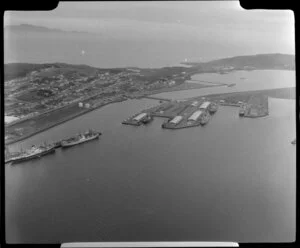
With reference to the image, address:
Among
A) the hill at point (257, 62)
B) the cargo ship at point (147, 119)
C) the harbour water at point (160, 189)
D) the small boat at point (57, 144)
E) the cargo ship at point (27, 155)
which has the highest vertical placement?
the hill at point (257, 62)

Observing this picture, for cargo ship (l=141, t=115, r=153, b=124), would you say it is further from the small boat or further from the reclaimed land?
the small boat

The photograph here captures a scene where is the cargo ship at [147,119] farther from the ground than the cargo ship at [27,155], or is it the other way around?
the cargo ship at [147,119]

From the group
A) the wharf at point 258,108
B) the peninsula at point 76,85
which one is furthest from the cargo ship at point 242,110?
the peninsula at point 76,85

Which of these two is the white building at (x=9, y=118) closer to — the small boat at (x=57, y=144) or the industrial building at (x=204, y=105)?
the small boat at (x=57, y=144)

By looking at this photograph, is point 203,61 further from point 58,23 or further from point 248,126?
point 58,23

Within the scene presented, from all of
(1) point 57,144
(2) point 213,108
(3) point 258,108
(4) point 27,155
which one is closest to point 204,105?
(2) point 213,108

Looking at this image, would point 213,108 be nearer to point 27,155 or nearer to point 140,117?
point 140,117

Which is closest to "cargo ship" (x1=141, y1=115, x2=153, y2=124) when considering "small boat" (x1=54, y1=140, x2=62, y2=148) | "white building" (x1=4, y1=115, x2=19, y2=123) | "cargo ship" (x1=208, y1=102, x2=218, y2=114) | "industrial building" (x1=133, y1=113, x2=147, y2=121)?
"industrial building" (x1=133, y1=113, x2=147, y2=121)

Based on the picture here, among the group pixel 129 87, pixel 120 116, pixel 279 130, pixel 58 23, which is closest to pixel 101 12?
pixel 58 23
